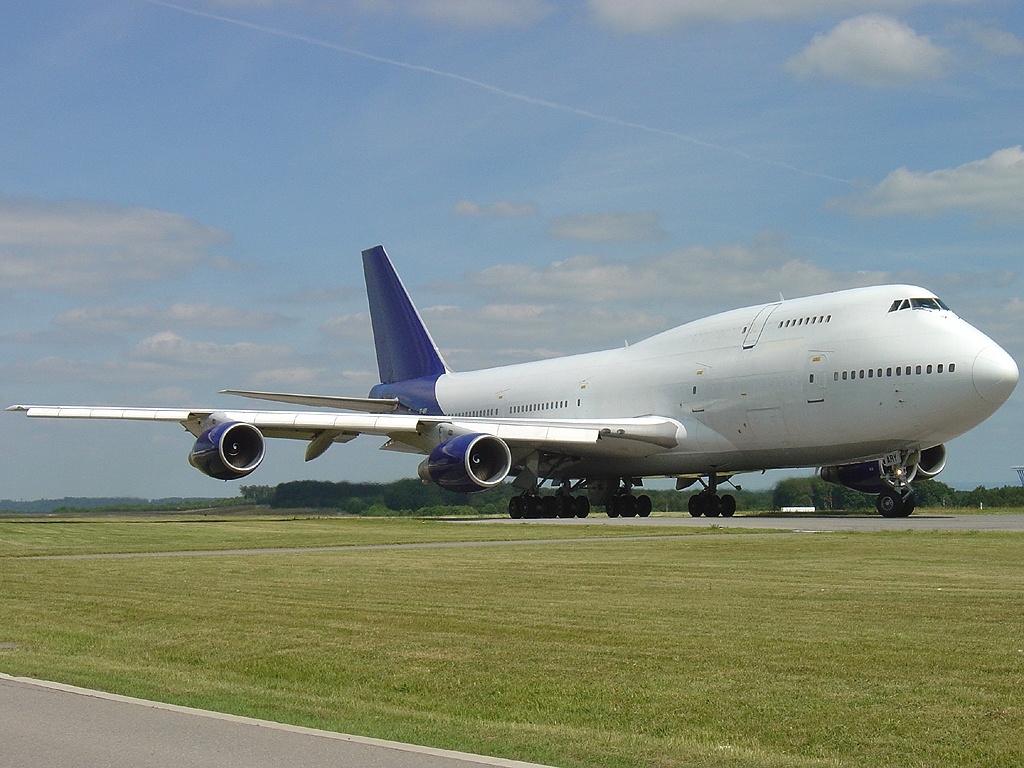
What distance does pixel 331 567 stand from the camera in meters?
18.9

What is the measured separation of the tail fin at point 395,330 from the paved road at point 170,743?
157 ft

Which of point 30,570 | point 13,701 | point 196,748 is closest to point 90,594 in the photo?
point 30,570

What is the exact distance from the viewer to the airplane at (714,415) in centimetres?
3406

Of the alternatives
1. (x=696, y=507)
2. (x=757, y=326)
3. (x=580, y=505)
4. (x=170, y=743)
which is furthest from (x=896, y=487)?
(x=170, y=743)

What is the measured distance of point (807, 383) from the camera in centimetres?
3588

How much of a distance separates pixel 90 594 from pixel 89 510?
34.3m

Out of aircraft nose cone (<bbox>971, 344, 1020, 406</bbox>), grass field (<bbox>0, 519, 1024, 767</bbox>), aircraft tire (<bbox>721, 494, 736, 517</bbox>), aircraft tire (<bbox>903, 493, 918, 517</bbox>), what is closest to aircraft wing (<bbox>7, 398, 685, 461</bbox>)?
aircraft tire (<bbox>721, 494, 736, 517</bbox>)

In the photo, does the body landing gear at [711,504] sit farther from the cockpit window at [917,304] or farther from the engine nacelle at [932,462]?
the cockpit window at [917,304]

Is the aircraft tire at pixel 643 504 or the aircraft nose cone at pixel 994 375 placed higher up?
the aircraft nose cone at pixel 994 375

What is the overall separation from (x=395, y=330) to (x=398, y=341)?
1.80 feet

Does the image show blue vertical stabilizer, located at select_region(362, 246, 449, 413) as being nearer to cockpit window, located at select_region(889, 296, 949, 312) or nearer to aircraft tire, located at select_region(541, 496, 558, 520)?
aircraft tire, located at select_region(541, 496, 558, 520)

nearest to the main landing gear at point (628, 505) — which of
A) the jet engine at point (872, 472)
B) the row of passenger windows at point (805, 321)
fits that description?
the jet engine at point (872, 472)

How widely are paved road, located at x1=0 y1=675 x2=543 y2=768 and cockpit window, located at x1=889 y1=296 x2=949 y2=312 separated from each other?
2958cm

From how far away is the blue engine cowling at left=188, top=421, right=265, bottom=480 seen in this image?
36.4m
